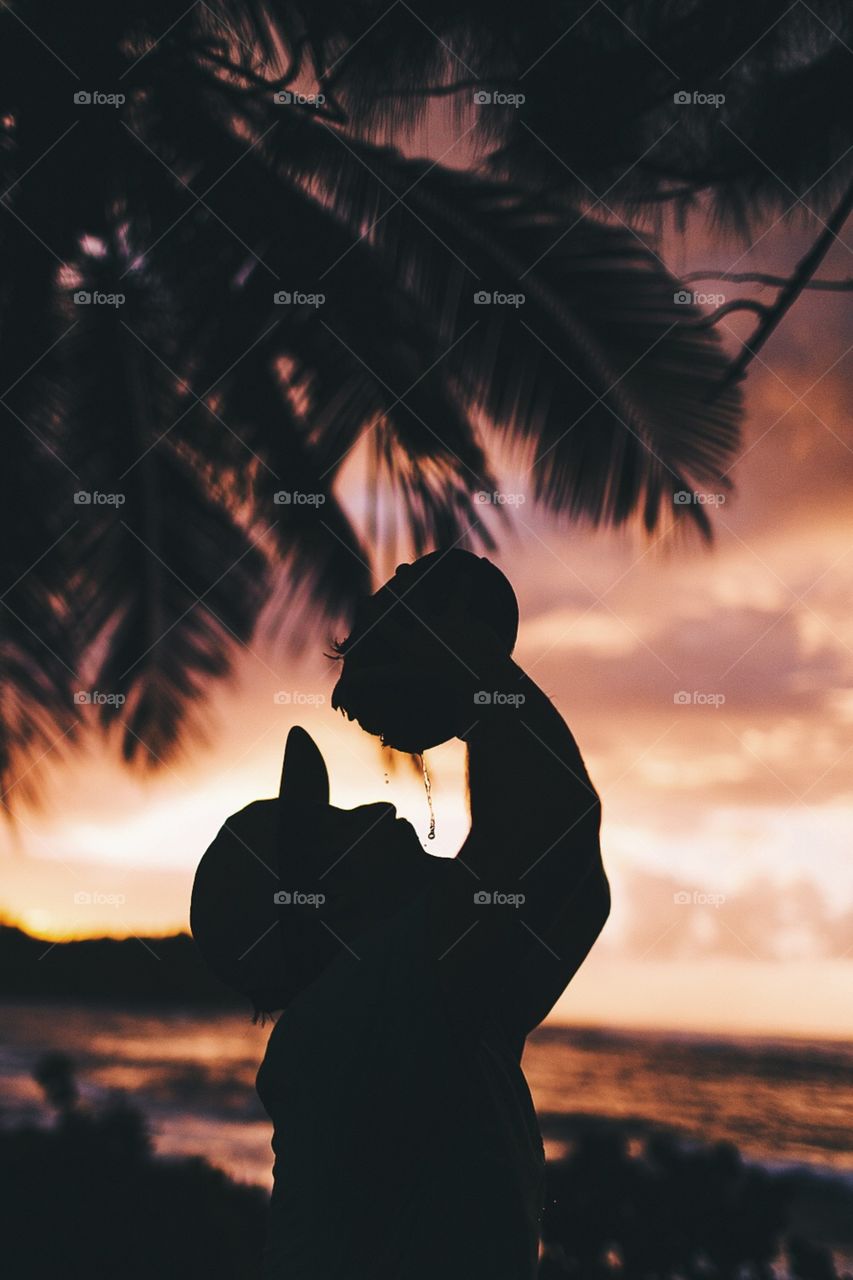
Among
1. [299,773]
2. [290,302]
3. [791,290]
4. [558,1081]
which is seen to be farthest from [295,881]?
[558,1081]

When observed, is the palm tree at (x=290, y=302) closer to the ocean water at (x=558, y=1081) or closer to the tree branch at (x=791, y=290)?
Result: the tree branch at (x=791, y=290)

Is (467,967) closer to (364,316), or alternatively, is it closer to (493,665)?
(493,665)

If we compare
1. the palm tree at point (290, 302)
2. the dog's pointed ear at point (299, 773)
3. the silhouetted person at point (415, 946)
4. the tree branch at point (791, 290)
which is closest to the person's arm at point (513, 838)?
the silhouetted person at point (415, 946)

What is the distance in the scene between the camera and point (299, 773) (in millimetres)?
1252

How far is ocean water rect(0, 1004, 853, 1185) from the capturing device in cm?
490

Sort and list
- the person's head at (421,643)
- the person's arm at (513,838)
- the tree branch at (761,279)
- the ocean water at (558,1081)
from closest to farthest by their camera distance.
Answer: the person's arm at (513,838) < the person's head at (421,643) < the tree branch at (761,279) < the ocean water at (558,1081)

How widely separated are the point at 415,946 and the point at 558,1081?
14.4 feet

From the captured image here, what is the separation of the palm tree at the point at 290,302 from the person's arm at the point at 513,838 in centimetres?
225

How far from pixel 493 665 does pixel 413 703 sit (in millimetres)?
123

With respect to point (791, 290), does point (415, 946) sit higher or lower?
lower

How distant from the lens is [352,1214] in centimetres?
116

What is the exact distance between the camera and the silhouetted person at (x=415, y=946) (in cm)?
105

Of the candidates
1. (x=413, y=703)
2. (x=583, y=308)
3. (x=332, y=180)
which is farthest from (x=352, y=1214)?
(x=332, y=180)

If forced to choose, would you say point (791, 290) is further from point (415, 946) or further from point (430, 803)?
point (415, 946)
